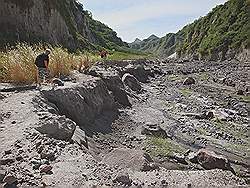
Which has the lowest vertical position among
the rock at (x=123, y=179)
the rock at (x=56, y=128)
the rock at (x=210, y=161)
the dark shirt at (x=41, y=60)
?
the rock at (x=210, y=161)

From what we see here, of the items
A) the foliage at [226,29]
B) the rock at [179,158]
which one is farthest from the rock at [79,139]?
the foliage at [226,29]

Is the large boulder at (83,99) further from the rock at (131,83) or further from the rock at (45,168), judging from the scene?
the rock at (131,83)

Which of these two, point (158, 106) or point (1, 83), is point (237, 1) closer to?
point (158, 106)

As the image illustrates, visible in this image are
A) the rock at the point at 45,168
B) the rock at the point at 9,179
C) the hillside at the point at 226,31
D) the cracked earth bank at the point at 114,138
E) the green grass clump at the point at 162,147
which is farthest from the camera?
the hillside at the point at 226,31

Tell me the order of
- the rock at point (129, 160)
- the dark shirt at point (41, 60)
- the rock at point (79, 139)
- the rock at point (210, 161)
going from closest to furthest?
the rock at point (129, 160) < the rock at point (79, 139) < the rock at point (210, 161) < the dark shirt at point (41, 60)

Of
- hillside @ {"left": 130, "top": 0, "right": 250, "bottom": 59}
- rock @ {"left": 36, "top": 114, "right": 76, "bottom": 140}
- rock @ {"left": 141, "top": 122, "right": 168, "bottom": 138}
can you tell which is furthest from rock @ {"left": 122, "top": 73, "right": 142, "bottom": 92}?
hillside @ {"left": 130, "top": 0, "right": 250, "bottom": 59}

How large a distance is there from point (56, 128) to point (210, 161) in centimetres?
546

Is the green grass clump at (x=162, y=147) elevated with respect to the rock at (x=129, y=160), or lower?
lower

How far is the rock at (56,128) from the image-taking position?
41.9ft

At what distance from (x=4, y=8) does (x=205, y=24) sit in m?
93.5

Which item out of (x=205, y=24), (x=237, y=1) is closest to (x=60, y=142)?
(x=237, y=1)

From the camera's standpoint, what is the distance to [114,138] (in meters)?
18.2

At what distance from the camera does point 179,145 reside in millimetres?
18578

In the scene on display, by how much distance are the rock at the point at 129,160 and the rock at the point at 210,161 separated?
2919 mm
